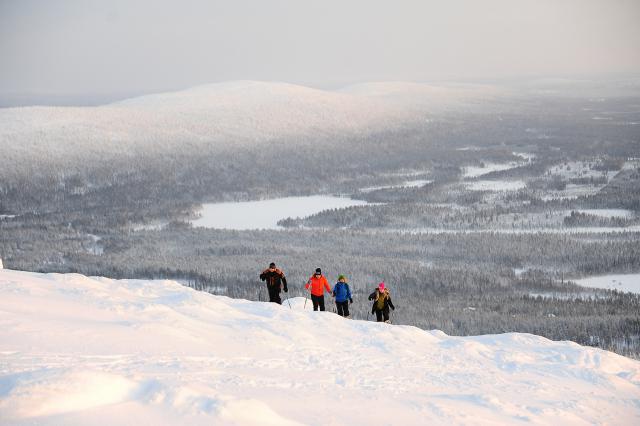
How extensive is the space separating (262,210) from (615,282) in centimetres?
3704

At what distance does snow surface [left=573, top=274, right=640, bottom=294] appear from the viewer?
3397cm

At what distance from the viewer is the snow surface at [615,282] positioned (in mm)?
33969

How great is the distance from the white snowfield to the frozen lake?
1628 inches

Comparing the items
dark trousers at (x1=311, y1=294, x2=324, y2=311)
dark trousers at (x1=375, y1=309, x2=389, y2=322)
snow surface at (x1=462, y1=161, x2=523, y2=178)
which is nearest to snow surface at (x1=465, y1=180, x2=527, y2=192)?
snow surface at (x1=462, y1=161, x2=523, y2=178)

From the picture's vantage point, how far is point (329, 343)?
1455 centimetres

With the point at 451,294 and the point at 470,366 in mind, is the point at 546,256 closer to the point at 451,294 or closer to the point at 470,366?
the point at 451,294

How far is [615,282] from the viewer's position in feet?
115

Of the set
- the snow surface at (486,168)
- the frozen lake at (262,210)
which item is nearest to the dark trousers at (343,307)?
the frozen lake at (262,210)

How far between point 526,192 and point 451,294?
123ft

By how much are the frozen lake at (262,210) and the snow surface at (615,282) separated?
Answer: 26.0 meters

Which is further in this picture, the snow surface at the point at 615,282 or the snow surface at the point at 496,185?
the snow surface at the point at 496,185

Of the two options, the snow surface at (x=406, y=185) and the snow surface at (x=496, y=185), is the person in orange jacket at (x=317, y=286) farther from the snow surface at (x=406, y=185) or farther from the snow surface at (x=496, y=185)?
the snow surface at (x=406, y=185)

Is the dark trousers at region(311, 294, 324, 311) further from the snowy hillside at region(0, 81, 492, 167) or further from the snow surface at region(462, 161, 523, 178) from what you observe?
the snowy hillside at region(0, 81, 492, 167)

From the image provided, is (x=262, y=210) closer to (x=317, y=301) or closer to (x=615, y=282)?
(x=615, y=282)
